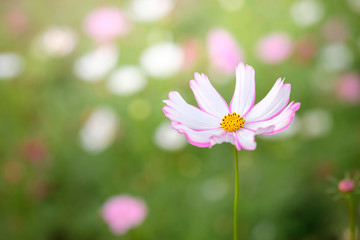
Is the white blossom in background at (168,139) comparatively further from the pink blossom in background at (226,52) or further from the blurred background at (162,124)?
the pink blossom in background at (226,52)

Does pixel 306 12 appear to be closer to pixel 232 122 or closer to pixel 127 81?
pixel 127 81

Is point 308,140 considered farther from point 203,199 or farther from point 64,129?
point 64,129

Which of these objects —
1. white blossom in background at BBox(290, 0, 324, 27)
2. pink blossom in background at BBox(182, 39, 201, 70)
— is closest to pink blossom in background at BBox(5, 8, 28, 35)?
pink blossom in background at BBox(182, 39, 201, 70)

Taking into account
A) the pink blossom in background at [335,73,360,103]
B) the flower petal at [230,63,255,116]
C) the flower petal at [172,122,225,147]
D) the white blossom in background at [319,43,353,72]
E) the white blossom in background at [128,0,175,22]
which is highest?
the white blossom in background at [128,0,175,22]

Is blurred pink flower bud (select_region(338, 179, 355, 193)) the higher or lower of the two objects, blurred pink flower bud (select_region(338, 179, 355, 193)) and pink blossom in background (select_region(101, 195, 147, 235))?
the lower

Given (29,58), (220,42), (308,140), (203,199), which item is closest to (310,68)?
(308,140)

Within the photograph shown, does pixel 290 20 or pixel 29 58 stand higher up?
pixel 290 20

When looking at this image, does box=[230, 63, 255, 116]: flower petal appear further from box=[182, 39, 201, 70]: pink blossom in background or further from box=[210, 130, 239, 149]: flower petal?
box=[182, 39, 201, 70]: pink blossom in background
